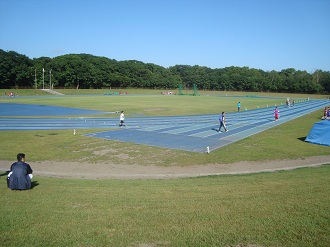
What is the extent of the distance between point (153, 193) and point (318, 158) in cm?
1185

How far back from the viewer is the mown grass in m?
5.35

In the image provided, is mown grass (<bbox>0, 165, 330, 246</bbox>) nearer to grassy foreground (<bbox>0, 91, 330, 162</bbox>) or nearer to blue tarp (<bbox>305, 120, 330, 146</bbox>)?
grassy foreground (<bbox>0, 91, 330, 162</bbox>)

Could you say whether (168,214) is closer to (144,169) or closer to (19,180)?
(19,180)

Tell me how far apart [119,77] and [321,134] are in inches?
4443

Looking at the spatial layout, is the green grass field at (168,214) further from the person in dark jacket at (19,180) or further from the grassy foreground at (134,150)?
the grassy foreground at (134,150)

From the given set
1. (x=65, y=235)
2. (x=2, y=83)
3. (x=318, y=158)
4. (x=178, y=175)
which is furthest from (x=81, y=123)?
(x=2, y=83)

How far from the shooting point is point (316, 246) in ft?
16.6

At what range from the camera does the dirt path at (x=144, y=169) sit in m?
13.1

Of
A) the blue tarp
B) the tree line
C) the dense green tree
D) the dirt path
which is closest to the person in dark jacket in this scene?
the dirt path

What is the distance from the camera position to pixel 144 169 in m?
14.5

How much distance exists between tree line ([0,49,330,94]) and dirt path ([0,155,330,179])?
8969cm

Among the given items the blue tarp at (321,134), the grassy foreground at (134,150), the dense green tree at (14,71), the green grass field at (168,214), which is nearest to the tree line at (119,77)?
the dense green tree at (14,71)

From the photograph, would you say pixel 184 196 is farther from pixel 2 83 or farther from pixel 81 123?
pixel 2 83

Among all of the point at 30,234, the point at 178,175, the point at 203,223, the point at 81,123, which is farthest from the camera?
the point at 81,123
